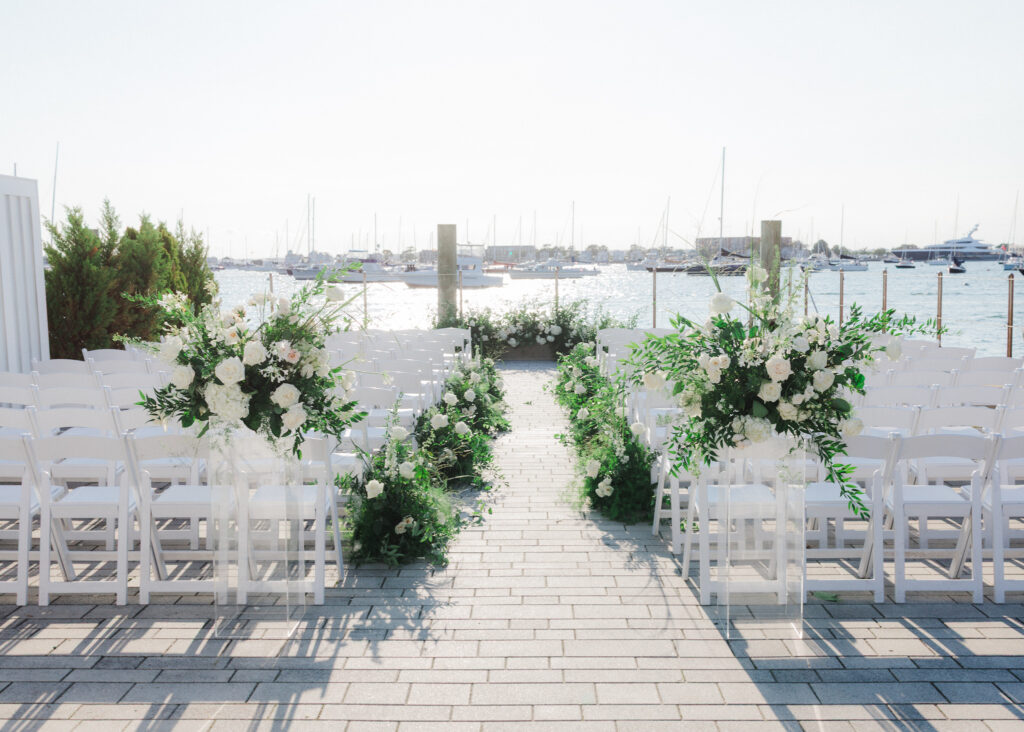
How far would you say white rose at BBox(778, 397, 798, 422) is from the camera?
3.60 m

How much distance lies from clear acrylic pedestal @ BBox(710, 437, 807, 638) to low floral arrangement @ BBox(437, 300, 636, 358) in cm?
1140

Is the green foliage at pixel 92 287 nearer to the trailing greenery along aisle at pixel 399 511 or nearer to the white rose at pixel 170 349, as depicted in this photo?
the trailing greenery along aisle at pixel 399 511

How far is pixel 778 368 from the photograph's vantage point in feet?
11.6

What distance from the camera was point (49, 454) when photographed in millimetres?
4297

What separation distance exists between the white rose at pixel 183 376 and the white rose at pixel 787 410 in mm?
2599

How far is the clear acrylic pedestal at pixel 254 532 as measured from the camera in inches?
162

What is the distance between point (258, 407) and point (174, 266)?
1087cm

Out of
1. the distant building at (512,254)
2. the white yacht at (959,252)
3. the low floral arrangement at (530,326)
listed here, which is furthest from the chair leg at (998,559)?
the white yacht at (959,252)

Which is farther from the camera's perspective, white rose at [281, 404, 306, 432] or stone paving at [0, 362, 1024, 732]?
white rose at [281, 404, 306, 432]

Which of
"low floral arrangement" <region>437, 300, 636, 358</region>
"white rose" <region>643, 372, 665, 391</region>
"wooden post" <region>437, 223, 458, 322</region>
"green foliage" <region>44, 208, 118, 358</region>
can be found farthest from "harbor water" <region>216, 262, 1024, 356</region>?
"white rose" <region>643, 372, 665, 391</region>

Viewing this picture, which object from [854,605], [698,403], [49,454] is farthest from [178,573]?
[854,605]

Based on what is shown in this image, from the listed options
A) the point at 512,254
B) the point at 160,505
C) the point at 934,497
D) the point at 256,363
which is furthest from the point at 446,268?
the point at 512,254

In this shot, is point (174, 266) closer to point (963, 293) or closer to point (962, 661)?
point (962, 661)

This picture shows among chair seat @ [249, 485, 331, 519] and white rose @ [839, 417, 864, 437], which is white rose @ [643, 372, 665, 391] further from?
chair seat @ [249, 485, 331, 519]
